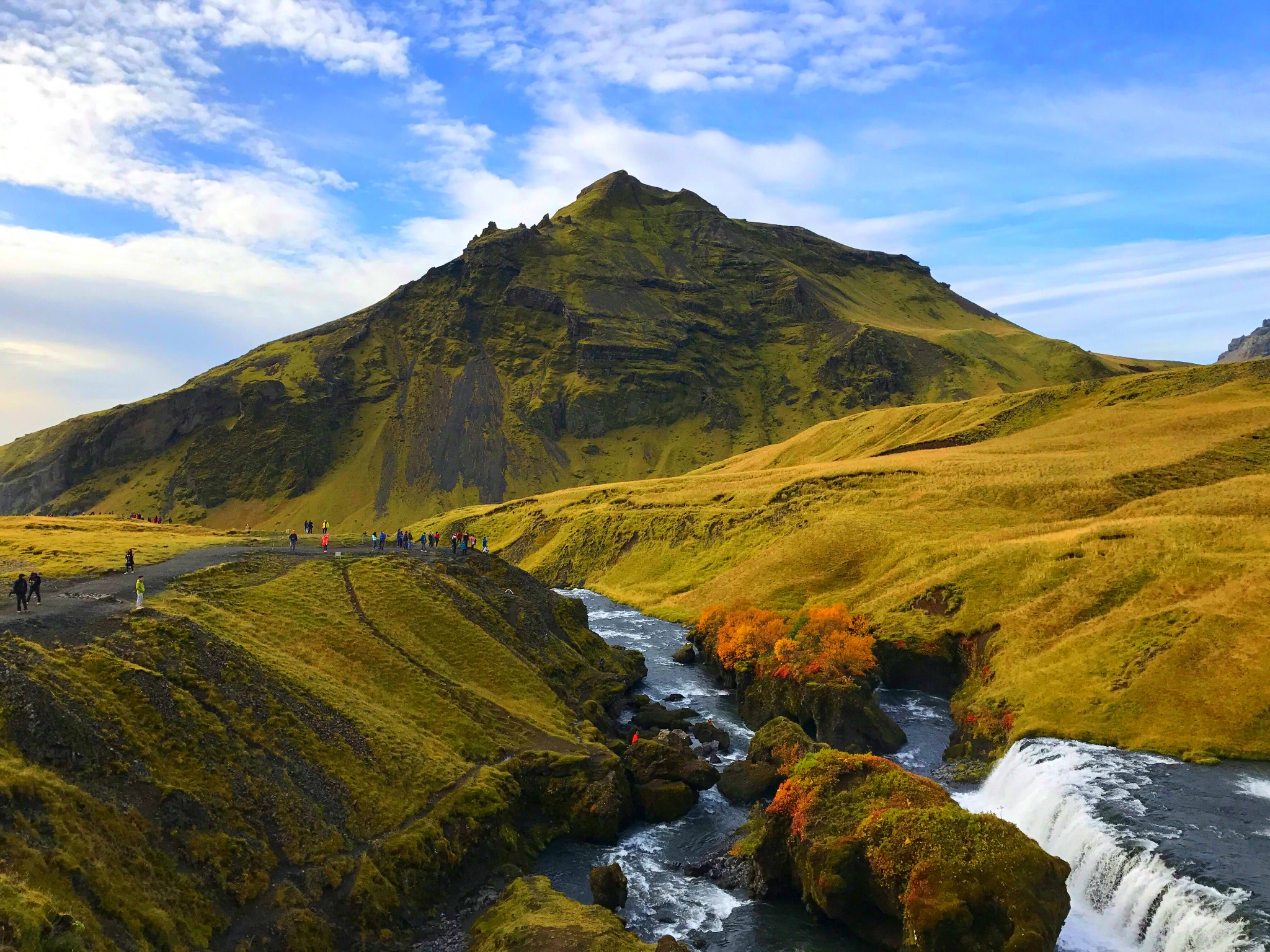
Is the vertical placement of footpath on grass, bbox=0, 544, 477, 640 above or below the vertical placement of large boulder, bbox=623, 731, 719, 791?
above

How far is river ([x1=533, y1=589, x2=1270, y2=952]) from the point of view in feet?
104

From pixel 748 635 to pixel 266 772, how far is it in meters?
45.6

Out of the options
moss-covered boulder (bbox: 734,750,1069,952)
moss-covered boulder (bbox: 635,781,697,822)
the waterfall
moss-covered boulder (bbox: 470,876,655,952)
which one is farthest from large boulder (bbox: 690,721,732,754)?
moss-covered boulder (bbox: 470,876,655,952)

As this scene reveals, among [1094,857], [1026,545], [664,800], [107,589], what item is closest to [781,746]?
[664,800]

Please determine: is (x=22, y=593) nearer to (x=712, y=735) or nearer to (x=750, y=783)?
(x=750, y=783)

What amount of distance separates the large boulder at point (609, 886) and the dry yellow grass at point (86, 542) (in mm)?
44327

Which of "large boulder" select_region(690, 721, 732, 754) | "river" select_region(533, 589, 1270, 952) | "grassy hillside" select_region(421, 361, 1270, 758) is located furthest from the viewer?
"large boulder" select_region(690, 721, 732, 754)

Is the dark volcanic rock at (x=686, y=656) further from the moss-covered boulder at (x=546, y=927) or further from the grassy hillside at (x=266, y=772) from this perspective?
the moss-covered boulder at (x=546, y=927)

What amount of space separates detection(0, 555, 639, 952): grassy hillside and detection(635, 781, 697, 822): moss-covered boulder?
2994mm

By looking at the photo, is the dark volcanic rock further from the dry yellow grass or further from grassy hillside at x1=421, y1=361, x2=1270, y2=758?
the dry yellow grass

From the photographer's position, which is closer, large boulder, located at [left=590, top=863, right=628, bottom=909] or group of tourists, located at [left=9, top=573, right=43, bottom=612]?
large boulder, located at [left=590, top=863, right=628, bottom=909]

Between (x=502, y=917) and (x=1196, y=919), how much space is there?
91.0 ft

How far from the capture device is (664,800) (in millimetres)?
46625

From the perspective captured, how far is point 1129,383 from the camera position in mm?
139625
